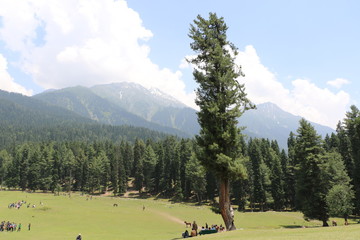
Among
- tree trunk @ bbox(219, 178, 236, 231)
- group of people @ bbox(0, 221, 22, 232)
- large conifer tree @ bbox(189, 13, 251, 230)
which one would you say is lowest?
group of people @ bbox(0, 221, 22, 232)

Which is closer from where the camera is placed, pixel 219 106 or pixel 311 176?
pixel 219 106

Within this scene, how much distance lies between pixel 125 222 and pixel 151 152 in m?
70.4

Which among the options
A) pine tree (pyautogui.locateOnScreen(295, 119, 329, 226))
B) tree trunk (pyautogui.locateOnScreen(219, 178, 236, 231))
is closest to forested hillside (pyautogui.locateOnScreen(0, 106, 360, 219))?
pine tree (pyautogui.locateOnScreen(295, 119, 329, 226))

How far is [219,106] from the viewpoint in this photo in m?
24.9

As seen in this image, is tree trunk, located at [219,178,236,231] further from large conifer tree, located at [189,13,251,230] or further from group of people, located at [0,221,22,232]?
group of people, located at [0,221,22,232]

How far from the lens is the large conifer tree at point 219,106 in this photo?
24453 millimetres

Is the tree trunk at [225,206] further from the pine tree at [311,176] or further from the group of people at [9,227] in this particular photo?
the group of people at [9,227]

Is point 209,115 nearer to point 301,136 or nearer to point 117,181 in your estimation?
point 301,136

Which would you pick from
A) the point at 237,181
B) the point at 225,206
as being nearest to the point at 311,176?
the point at 225,206

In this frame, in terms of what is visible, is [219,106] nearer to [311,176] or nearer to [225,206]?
[225,206]

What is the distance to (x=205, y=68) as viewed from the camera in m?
26.4

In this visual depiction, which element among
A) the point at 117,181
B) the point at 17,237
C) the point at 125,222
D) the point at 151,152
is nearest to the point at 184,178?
the point at 151,152

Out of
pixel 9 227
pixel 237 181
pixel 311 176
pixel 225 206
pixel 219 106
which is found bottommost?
pixel 9 227

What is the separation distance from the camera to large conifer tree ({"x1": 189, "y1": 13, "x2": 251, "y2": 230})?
2445cm
